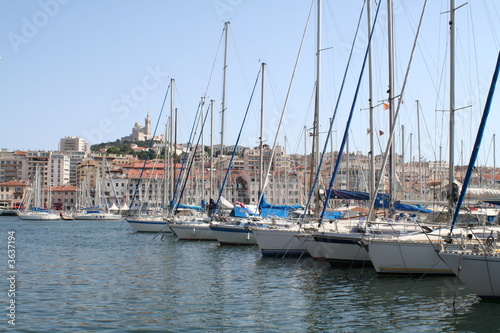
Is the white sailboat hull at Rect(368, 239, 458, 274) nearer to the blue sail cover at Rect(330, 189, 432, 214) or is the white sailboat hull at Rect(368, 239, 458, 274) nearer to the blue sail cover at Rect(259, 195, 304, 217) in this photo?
the blue sail cover at Rect(330, 189, 432, 214)

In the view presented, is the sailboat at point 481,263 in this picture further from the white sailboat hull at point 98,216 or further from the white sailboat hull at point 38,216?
the white sailboat hull at point 38,216

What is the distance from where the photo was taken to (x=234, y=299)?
727 inches

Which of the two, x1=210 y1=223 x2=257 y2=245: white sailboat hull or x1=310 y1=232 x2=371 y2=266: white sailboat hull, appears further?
x1=210 y1=223 x2=257 y2=245: white sailboat hull

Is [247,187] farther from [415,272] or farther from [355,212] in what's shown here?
[415,272]

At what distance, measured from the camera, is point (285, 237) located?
28.8 meters

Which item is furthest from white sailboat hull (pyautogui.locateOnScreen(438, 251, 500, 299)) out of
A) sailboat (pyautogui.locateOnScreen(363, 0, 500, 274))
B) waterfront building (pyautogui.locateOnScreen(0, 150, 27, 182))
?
waterfront building (pyautogui.locateOnScreen(0, 150, 27, 182))

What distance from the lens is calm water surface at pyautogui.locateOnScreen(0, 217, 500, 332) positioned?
15.0m

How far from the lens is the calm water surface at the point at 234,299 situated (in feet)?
49.2

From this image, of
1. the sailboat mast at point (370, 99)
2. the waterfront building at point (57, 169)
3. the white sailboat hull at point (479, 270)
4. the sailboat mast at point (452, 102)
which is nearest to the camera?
the white sailboat hull at point (479, 270)

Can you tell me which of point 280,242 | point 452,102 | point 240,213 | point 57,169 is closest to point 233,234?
point 240,213

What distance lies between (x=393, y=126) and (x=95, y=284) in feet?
43.8

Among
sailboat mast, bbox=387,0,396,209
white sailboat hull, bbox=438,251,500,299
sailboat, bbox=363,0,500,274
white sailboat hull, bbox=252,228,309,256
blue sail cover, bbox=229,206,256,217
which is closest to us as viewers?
white sailboat hull, bbox=438,251,500,299

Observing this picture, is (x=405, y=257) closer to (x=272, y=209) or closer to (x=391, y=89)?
(x=391, y=89)

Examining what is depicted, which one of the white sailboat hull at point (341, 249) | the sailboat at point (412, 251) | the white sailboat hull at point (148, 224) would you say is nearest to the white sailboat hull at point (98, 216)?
the white sailboat hull at point (148, 224)
